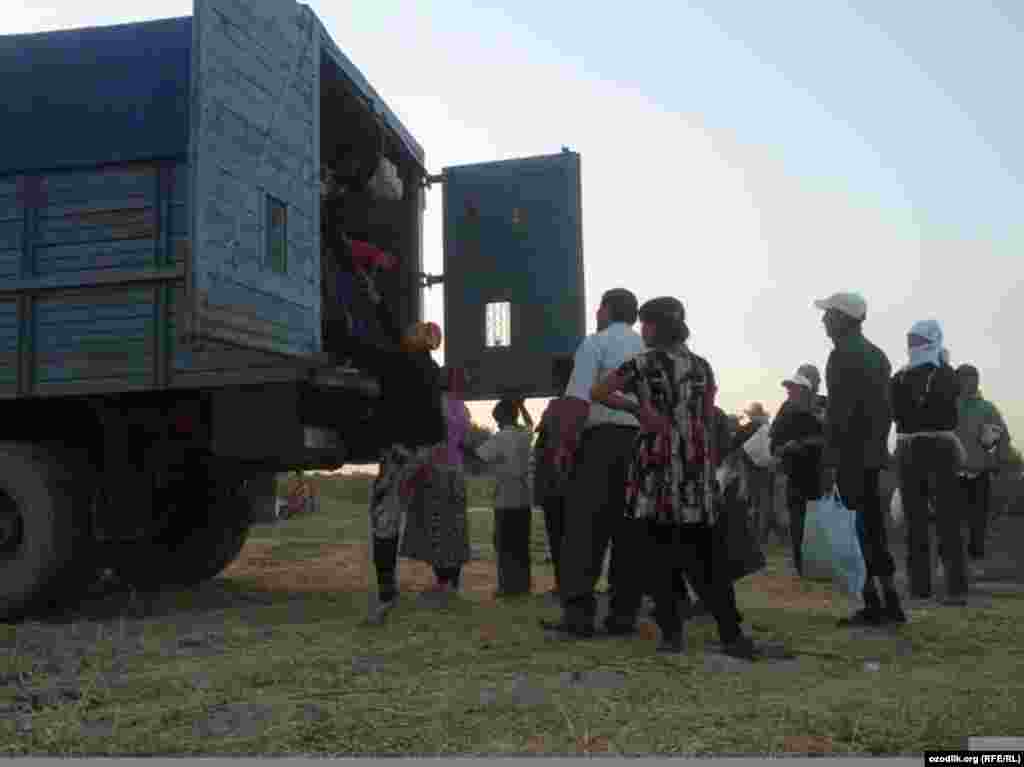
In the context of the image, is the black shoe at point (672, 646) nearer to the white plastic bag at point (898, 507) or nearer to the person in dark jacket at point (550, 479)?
the person in dark jacket at point (550, 479)

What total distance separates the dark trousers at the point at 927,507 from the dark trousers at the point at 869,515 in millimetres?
1352

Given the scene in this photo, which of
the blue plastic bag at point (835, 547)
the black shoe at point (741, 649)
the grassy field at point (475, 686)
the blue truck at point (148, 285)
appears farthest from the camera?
the blue truck at point (148, 285)

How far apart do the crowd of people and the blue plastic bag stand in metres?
0.09

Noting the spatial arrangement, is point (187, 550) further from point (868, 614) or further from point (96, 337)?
point (868, 614)

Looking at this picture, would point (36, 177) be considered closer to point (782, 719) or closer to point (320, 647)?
point (320, 647)

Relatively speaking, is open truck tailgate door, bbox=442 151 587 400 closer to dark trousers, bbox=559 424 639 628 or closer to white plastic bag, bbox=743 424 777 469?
white plastic bag, bbox=743 424 777 469

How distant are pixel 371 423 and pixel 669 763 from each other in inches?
136

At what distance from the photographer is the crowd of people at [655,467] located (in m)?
4.29

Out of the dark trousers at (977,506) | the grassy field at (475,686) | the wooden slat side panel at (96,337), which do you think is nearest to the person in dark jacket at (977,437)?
→ the dark trousers at (977,506)

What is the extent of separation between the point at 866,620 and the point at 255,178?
380cm

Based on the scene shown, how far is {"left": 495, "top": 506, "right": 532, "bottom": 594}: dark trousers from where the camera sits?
656 centimetres

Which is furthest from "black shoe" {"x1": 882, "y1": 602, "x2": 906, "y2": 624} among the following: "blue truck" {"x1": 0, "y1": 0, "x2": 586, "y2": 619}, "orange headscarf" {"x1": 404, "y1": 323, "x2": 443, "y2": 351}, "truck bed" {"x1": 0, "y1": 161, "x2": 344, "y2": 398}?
"truck bed" {"x1": 0, "y1": 161, "x2": 344, "y2": 398}

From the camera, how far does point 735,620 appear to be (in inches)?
165

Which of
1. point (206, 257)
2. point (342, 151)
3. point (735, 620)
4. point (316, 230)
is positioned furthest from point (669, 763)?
point (342, 151)
